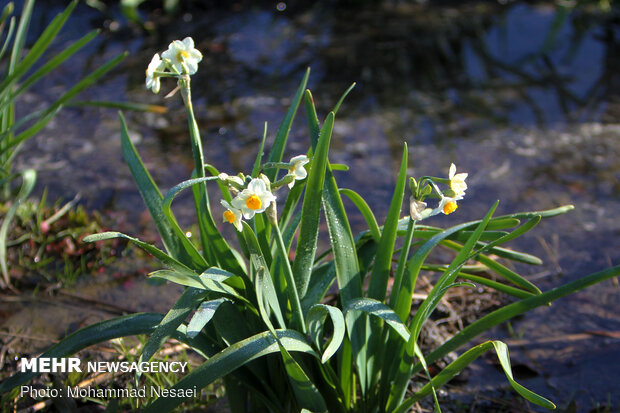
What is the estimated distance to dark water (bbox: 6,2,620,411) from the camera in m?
2.26

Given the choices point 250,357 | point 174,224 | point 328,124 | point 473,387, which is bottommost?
point 473,387

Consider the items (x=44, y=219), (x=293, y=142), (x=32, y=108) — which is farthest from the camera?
(x=32, y=108)

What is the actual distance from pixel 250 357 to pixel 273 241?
14.4 inches

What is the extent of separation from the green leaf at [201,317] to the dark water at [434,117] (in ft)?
3.11

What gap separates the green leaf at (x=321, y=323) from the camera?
122cm

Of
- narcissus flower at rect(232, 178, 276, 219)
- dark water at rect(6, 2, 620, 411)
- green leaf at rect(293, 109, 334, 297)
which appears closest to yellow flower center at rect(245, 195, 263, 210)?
narcissus flower at rect(232, 178, 276, 219)

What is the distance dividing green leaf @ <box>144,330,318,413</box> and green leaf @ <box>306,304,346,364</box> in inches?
3.1

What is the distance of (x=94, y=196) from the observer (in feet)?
9.34

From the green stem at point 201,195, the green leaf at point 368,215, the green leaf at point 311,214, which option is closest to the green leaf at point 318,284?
the green leaf at point 311,214

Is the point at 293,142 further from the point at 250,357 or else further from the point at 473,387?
the point at 250,357

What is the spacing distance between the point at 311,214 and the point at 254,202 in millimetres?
306

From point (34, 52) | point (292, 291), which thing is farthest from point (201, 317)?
point (34, 52)

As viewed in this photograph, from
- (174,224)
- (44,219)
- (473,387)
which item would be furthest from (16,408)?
(473,387)

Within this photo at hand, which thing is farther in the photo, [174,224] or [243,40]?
[243,40]
